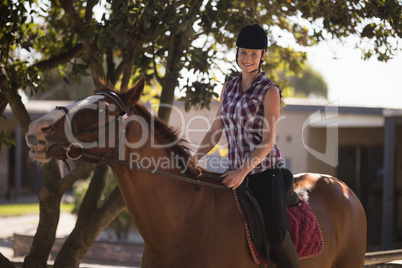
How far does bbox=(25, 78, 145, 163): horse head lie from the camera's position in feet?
9.32

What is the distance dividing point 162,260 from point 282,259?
92 cm

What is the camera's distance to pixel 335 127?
52.2 feet

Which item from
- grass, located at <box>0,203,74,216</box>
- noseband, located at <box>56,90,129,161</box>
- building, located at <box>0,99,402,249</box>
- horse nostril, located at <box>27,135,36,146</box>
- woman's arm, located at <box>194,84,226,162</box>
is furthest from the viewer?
grass, located at <box>0,203,74,216</box>

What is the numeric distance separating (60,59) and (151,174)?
2987 millimetres


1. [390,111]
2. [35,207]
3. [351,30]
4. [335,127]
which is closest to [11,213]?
[35,207]

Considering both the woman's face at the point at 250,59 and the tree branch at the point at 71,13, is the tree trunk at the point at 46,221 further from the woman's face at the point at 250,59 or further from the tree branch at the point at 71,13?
the woman's face at the point at 250,59

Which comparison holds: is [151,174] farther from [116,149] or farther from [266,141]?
[266,141]

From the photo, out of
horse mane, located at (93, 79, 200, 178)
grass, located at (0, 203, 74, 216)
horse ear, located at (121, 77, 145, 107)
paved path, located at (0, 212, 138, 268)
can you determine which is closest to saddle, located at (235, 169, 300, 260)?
horse mane, located at (93, 79, 200, 178)

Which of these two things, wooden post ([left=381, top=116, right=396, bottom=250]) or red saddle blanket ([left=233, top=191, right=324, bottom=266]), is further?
wooden post ([left=381, top=116, right=396, bottom=250])

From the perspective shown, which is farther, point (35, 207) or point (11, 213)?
point (35, 207)

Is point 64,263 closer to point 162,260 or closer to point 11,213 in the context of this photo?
point 162,260

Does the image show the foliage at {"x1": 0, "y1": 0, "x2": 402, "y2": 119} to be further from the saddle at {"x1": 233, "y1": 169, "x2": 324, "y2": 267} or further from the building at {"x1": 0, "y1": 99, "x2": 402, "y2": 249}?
the building at {"x1": 0, "y1": 99, "x2": 402, "y2": 249}

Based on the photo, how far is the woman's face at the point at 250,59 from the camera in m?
3.49

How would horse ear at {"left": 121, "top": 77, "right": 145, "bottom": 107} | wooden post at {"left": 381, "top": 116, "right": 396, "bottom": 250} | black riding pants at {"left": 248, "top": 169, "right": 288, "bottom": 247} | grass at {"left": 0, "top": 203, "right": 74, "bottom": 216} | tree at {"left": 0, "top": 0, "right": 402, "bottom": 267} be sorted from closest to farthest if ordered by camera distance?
horse ear at {"left": 121, "top": 77, "right": 145, "bottom": 107}
black riding pants at {"left": 248, "top": 169, "right": 288, "bottom": 247}
tree at {"left": 0, "top": 0, "right": 402, "bottom": 267}
wooden post at {"left": 381, "top": 116, "right": 396, "bottom": 250}
grass at {"left": 0, "top": 203, "right": 74, "bottom": 216}
